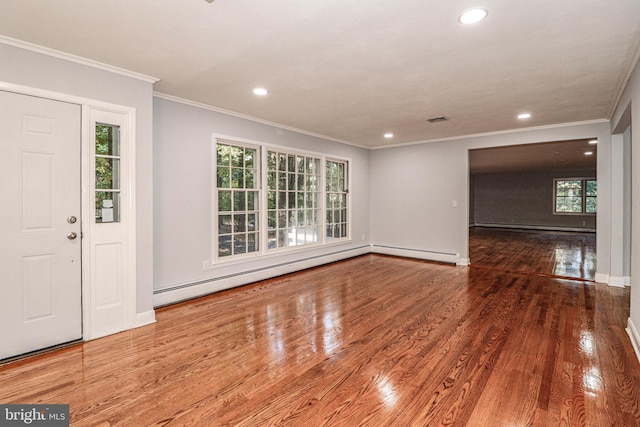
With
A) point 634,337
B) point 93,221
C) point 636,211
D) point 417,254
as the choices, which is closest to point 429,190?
point 417,254

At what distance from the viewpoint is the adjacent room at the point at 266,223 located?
206cm

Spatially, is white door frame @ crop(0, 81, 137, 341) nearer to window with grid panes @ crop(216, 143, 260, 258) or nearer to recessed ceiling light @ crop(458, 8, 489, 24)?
window with grid panes @ crop(216, 143, 260, 258)

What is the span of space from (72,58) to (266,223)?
3.00 m

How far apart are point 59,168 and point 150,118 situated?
0.94m

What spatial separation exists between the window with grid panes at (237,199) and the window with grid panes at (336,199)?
74.5 inches

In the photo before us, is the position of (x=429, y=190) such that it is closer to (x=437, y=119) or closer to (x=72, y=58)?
(x=437, y=119)

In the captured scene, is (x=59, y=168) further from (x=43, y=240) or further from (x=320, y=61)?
(x=320, y=61)

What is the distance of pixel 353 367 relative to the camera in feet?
7.86

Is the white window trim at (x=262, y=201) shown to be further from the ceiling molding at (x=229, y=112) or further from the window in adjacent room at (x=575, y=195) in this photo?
the window in adjacent room at (x=575, y=195)

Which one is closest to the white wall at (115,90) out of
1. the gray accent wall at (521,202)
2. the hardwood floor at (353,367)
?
the hardwood floor at (353,367)

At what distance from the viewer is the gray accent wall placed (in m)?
12.3

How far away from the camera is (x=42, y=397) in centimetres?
203

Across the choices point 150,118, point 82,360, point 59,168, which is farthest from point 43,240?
point 150,118

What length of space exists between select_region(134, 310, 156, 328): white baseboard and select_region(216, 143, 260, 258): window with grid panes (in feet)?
4.31
